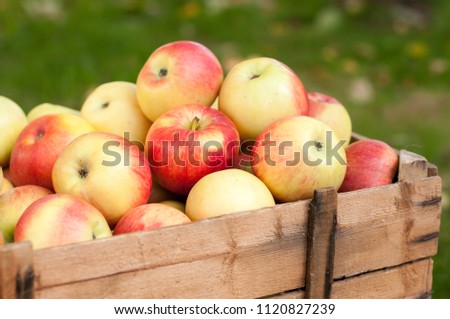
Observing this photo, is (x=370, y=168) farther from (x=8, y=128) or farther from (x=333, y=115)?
(x=8, y=128)

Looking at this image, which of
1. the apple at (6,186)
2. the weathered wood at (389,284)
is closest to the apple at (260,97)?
the weathered wood at (389,284)

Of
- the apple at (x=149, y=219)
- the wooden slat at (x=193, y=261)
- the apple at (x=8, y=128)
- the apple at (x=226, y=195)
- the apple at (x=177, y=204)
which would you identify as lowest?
the wooden slat at (x=193, y=261)

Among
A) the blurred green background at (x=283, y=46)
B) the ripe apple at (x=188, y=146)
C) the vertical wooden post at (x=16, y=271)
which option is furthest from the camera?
the blurred green background at (x=283, y=46)

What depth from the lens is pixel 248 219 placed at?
4.92 feet

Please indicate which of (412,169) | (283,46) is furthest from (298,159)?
(283,46)

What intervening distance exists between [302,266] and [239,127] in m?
0.47

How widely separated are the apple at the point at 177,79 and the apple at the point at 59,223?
479 millimetres

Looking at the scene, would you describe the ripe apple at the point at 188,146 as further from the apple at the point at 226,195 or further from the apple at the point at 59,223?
the apple at the point at 59,223

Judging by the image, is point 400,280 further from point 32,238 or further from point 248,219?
point 32,238

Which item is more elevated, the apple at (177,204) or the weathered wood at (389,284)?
the apple at (177,204)

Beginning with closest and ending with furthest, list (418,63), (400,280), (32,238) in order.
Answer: (32,238) < (400,280) < (418,63)

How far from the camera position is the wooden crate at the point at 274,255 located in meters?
1.35

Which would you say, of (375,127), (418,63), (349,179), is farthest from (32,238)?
(418,63)

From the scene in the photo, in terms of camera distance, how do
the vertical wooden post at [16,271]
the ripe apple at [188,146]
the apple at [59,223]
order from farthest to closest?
the ripe apple at [188,146] < the apple at [59,223] < the vertical wooden post at [16,271]
